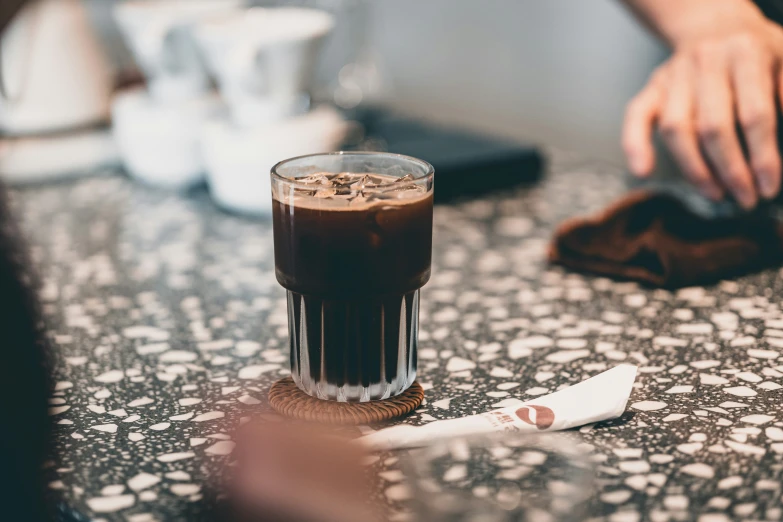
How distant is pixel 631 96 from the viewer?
2145 mm

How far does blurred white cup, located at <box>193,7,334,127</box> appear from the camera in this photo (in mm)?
1412

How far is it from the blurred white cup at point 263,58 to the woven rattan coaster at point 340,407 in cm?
71

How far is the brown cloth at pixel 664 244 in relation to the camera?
1.21m

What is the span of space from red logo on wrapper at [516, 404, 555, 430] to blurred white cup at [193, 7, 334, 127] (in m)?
0.82

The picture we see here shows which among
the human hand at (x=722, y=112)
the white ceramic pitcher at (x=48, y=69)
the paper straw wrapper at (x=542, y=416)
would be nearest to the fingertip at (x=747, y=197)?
the human hand at (x=722, y=112)

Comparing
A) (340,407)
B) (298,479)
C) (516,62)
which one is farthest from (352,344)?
(516,62)

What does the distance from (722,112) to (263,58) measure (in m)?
0.73

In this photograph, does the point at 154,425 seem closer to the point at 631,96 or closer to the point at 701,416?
the point at 701,416

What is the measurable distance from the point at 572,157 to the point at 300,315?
3.99ft

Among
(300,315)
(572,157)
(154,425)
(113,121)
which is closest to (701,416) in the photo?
(300,315)

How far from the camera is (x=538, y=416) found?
0.82 metres

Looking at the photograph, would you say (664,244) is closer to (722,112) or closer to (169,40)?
(722,112)

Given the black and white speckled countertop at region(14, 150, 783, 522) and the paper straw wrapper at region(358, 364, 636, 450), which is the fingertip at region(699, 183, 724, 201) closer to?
the black and white speckled countertop at region(14, 150, 783, 522)

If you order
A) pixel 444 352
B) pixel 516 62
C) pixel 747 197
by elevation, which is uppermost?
pixel 516 62
